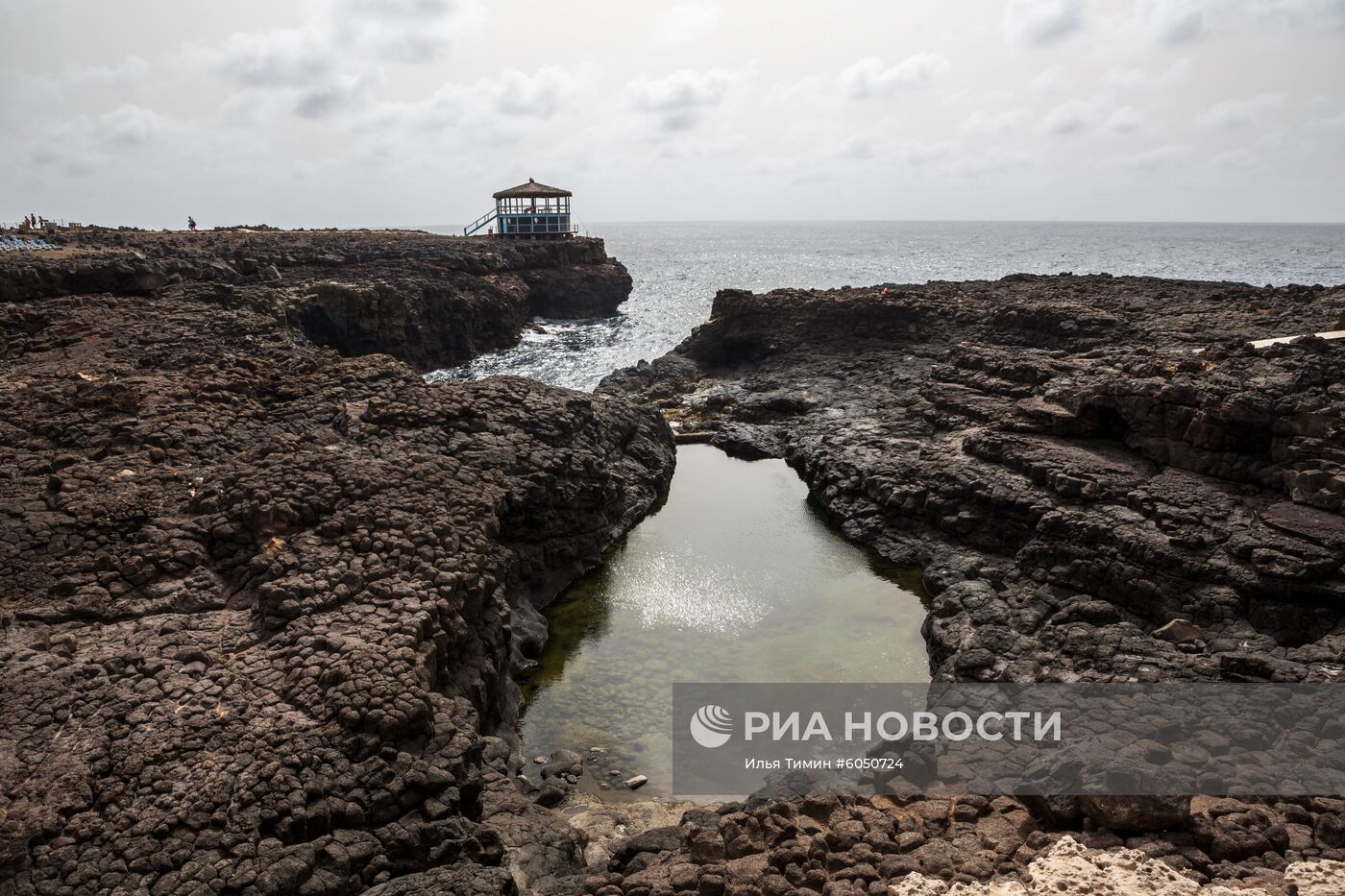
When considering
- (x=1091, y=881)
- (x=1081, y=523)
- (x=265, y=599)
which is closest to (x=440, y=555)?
(x=265, y=599)

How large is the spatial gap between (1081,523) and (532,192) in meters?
60.8

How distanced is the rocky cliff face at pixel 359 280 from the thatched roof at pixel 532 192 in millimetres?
4007

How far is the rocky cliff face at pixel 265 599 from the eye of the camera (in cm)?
1087

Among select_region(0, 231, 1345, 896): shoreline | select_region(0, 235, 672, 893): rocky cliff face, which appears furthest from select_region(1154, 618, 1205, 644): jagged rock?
select_region(0, 235, 672, 893): rocky cliff face

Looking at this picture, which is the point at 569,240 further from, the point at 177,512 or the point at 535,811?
the point at 535,811

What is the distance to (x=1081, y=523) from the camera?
20.3m

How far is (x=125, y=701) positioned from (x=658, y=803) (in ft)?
28.3

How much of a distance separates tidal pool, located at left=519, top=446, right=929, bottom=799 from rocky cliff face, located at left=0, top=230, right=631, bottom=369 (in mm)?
21273

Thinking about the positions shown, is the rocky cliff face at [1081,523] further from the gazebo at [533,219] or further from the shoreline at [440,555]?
the gazebo at [533,219]

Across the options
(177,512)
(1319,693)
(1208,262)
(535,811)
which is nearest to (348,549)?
(177,512)

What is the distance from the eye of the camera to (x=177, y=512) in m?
16.9

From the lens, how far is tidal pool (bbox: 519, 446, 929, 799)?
16.8m

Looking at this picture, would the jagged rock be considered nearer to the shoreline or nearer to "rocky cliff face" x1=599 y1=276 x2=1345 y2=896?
"rocky cliff face" x1=599 y1=276 x2=1345 y2=896

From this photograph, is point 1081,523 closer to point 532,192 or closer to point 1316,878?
point 1316,878
